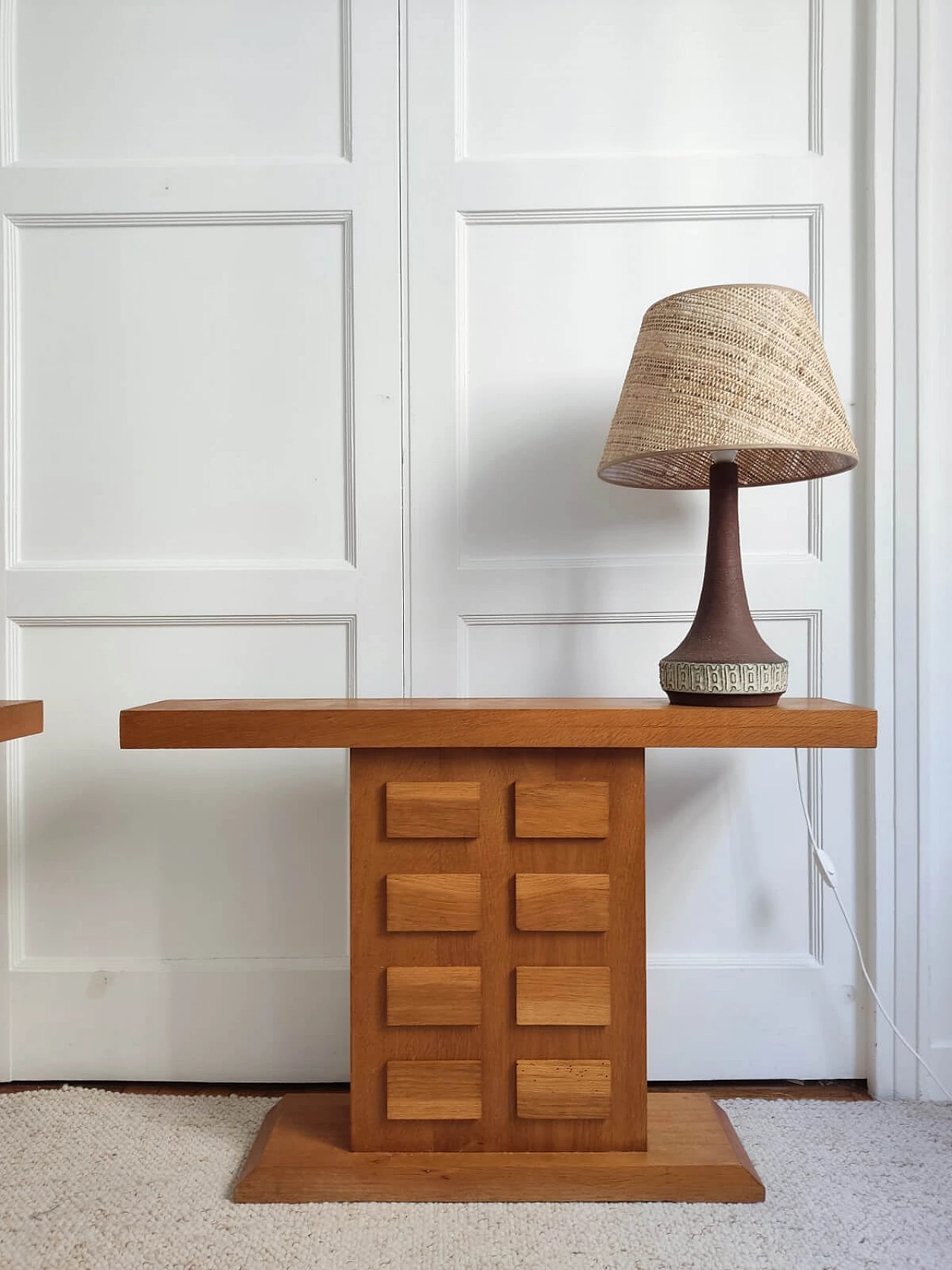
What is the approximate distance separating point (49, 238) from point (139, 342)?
0.25 metres

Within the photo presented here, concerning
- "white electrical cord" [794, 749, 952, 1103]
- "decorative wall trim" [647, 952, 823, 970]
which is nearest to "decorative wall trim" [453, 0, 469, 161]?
"white electrical cord" [794, 749, 952, 1103]

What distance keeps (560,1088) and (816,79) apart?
1726 millimetres

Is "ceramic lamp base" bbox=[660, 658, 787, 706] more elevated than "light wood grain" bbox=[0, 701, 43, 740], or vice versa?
"ceramic lamp base" bbox=[660, 658, 787, 706]

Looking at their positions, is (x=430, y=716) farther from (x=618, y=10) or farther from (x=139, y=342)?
(x=618, y=10)

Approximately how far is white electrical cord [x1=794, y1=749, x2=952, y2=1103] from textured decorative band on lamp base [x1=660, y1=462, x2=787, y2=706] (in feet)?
1.30

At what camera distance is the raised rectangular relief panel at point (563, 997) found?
1205 mm

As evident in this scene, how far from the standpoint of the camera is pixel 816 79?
1573 mm

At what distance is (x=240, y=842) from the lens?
5.25 feet

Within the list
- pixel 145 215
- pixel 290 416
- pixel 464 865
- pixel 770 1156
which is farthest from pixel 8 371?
pixel 770 1156

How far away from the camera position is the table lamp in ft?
3.76

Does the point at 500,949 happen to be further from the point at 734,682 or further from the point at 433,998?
the point at 734,682

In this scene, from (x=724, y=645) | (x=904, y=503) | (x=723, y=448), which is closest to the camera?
(x=723, y=448)

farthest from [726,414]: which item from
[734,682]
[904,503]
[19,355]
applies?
[19,355]

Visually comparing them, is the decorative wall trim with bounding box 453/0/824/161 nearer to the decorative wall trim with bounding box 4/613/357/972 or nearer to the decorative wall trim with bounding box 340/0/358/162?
the decorative wall trim with bounding box 340/0/358/162
